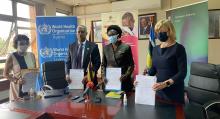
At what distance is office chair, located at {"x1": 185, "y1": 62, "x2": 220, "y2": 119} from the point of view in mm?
2248

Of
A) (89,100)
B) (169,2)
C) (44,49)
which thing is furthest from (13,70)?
(169,2)

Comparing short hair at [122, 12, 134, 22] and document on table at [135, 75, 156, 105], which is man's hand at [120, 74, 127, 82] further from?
short hair at [122, 12, 134, 22]

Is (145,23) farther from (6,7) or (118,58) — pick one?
(118,58)

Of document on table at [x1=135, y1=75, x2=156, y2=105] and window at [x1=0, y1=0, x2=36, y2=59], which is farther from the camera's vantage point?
window at [x1=0, y1=0, x2=36, y2=59]

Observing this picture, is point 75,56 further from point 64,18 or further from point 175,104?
point 64,18

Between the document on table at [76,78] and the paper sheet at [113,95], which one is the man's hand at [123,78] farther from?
the document on table at [76,78]

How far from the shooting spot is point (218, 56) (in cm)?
516

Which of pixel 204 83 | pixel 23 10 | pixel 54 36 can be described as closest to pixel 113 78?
pixel 204 83

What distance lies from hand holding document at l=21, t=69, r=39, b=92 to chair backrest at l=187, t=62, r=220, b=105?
6.41 ft

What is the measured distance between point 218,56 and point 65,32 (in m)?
3.99

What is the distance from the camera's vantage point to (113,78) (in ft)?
6.73

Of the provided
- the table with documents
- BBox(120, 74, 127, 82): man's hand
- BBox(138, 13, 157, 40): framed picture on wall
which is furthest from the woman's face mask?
BBox(138, 13, 157, 40): framed picture on wall

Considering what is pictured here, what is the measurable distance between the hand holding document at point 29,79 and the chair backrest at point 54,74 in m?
0.36

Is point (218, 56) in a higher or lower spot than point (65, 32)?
lower
